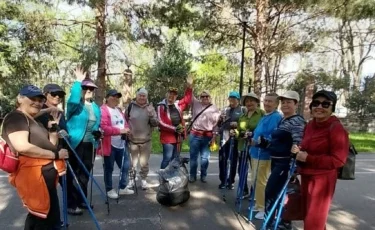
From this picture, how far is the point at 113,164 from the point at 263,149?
232 cm

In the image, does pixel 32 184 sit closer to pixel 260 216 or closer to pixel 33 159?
pixel 33 159

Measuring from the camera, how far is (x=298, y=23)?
13469 millimetres

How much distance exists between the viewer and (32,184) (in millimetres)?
2861

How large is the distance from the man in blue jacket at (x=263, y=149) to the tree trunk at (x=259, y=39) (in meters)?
7.71

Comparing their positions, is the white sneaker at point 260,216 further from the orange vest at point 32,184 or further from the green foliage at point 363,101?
the green foliage at point 363,101

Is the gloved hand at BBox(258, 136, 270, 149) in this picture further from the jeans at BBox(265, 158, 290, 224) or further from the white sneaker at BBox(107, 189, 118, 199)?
the white sneaker at BBox(107, 189, 118, 199)

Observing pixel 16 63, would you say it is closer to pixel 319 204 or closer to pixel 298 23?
pixel 298 23

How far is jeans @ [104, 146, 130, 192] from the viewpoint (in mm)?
5168

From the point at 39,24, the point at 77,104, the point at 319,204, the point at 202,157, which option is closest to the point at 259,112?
the point at 202,157

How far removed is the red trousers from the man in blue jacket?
3.78 ft

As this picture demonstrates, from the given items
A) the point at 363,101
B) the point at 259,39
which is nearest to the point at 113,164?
the point at 259,39

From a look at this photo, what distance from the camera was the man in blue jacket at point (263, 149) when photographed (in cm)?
434

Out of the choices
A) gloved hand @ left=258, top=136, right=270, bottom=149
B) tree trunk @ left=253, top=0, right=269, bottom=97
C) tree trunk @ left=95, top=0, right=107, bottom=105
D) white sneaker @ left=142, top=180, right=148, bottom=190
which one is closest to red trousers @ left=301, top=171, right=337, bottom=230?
gloved hand @ left=258, top=136, right=270, bottom=149

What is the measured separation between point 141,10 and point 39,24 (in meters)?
3.82
